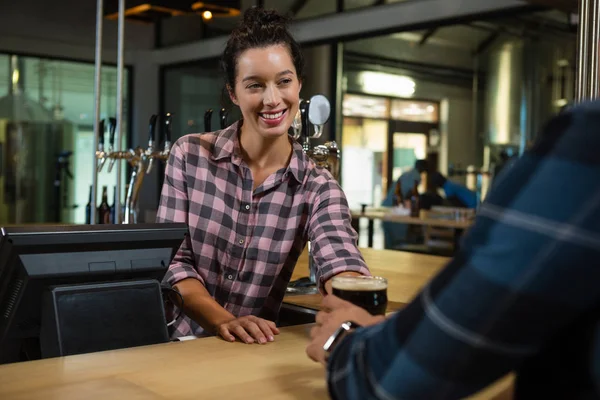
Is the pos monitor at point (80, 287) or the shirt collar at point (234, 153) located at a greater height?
the shirt collar at point (234, 153)

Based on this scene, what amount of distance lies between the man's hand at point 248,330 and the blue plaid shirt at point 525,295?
85cm

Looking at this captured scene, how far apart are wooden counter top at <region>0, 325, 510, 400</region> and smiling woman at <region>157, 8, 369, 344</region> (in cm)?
53

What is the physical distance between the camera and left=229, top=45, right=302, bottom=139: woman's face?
6.49 feet

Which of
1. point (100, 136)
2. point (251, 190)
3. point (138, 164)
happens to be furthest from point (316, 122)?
point (100, 136)

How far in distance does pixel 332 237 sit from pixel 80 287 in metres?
0.67

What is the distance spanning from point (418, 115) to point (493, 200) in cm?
625

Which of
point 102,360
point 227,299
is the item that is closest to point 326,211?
point 227,299

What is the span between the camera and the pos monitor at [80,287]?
139cm

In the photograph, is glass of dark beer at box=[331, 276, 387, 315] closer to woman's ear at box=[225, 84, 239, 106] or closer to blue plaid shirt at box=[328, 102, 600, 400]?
blue plaid shirt at box=[328, 102, 600, 400]

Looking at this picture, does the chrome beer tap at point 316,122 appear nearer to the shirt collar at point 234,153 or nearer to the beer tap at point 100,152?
the shirt collar at point 234,153

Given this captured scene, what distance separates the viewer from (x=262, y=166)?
6.81 feet

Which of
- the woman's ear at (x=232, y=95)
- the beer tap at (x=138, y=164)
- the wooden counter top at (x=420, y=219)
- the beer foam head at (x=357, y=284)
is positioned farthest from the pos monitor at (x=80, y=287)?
the wooden counter top at (x=420, y=219)

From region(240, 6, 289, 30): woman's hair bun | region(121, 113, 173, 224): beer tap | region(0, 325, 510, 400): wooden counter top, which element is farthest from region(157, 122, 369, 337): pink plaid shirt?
region(121, 113, 173, 224): beer tap

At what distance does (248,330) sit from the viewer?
158 centimetres
